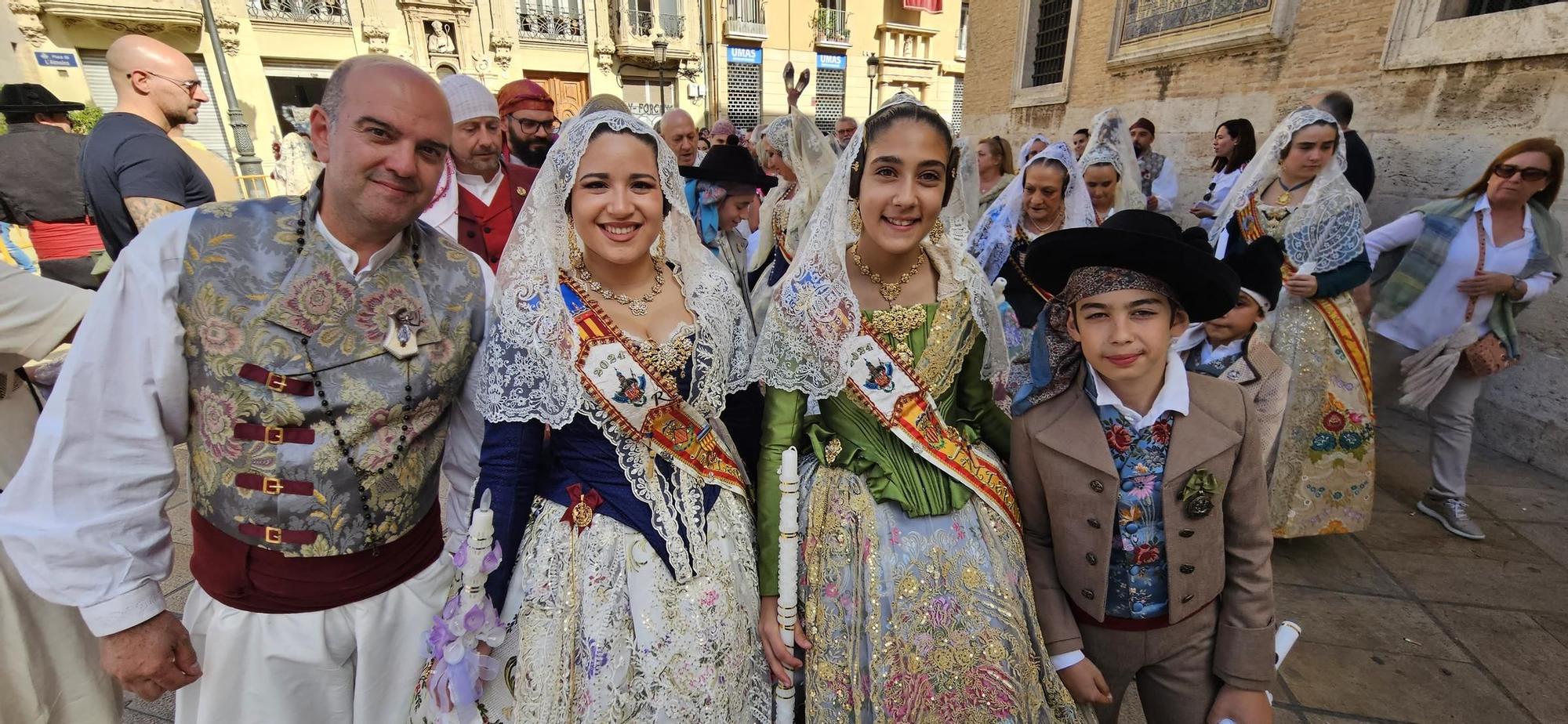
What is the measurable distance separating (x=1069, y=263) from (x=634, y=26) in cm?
2769

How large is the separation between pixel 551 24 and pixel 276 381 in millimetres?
26863

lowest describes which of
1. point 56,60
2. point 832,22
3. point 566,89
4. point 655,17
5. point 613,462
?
point 613,462

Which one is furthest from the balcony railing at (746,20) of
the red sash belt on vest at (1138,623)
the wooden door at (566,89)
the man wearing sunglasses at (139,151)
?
the red sash belt on vest at (1138,623)

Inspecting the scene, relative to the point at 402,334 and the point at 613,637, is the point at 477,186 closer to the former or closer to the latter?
the point at 402,334

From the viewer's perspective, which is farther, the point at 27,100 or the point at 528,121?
the point at 27,100

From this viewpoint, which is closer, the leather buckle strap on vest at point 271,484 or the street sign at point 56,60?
the leather buckle strap on vest at point 271,484

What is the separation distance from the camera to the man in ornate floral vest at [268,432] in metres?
1.41

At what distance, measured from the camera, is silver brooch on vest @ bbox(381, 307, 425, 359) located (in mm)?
1572

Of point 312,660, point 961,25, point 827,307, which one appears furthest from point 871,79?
point 312,660

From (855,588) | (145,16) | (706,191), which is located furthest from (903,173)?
(145,16)

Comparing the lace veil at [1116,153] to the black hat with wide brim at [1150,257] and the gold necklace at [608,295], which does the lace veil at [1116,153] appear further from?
the gold necklace at [608,295]

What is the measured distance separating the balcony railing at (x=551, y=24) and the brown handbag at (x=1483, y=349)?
26383 millimetres

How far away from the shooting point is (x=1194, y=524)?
1732 millimetres

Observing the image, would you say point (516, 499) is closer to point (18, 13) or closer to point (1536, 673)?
point (1536, 673)
